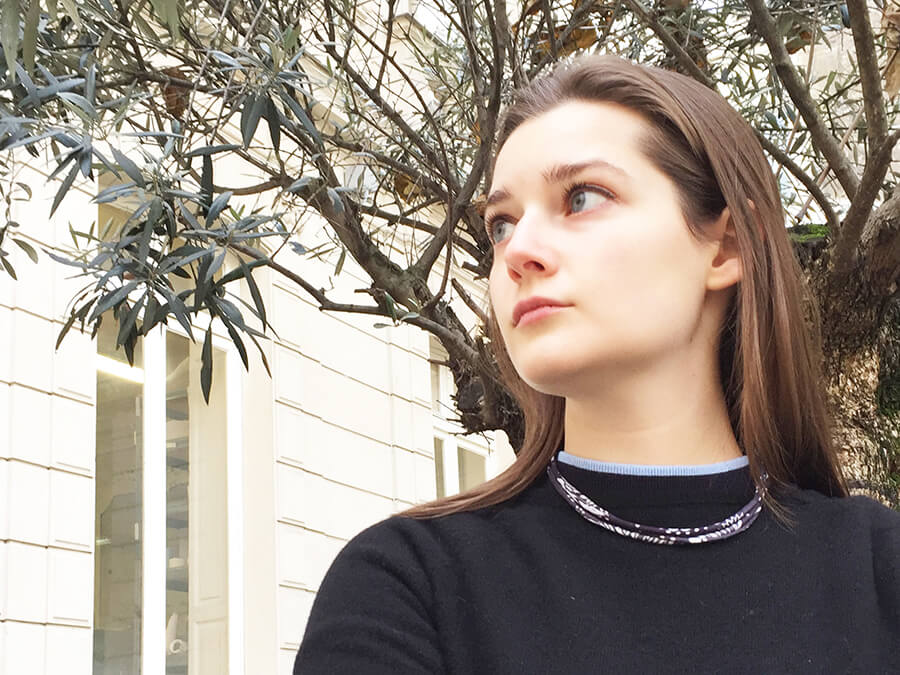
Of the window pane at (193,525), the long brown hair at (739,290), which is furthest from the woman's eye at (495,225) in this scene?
the window pane at (193,525)

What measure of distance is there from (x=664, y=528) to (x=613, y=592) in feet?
0.35

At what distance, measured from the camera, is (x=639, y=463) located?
1478 millimetres

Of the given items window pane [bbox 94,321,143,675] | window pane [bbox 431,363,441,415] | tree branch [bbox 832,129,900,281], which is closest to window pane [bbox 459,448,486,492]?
window pane [bbox 431,363,441,415]

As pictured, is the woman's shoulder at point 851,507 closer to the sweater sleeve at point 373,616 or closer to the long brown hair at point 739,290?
the long brown hair at point 739,290

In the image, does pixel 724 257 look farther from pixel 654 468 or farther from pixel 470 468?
pixel 470 468

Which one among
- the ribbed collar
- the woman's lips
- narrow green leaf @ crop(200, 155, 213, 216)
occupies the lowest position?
the ribbed collar

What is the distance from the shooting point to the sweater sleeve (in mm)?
1248

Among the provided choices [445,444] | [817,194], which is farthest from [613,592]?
[445,444]

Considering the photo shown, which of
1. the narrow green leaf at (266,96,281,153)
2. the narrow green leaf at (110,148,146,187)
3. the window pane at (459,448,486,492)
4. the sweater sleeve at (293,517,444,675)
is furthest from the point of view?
the window pane at (459,448,486,492)

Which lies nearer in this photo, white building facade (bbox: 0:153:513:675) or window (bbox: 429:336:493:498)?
white building facade (bbox: 0:153:513:675)

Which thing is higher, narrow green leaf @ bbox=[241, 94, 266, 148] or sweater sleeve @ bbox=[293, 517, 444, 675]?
narrow green leaf @ bbox=[241, 94, 266, 148]

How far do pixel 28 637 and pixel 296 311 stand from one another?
287 cm

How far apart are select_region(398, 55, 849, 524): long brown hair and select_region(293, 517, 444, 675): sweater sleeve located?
5.1 inches

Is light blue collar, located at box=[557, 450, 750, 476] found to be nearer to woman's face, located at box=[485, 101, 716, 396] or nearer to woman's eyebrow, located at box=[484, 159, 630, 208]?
woman's face, located at box=[485, 101, 716, 396]
